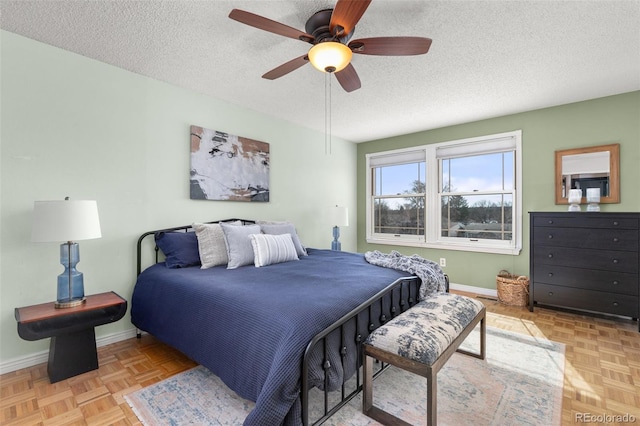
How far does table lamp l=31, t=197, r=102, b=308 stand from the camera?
2.00 m

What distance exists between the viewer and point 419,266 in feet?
8.11

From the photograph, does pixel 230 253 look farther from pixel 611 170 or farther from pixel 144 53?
pixel 611 170

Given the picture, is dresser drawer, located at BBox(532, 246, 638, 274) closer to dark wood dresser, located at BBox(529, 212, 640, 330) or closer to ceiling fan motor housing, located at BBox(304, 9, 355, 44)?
dark wood dresser, located at BBox(529, 212, 640, 330)

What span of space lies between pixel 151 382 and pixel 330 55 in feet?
8.01

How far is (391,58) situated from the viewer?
2521mm

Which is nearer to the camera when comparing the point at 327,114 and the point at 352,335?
the point at 352,335

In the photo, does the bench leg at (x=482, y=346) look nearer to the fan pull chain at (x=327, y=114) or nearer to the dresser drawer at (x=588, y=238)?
the dresser drawer at (x=588, y=238)

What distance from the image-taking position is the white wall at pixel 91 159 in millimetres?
2191

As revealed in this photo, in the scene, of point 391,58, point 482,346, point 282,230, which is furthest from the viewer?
point 282,230

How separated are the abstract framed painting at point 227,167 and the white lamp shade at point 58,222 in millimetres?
1170

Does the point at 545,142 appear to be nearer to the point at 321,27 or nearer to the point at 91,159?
the point at 321,27

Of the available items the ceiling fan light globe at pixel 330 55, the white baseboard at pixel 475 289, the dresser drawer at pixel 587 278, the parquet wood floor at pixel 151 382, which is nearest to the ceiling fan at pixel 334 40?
the ceiling fan light globe at pixel 330 55

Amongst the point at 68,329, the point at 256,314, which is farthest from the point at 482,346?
the point at 68,329

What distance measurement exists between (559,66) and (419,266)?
7.03ft
